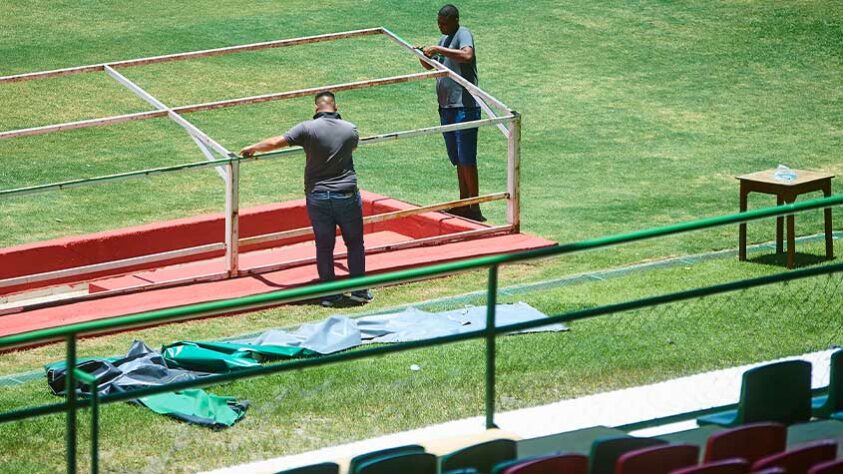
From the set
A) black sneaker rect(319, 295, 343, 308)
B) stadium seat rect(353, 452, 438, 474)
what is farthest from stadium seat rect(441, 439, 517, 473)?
black sneaker rect(319, 295, 343, 308)

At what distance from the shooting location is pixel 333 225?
41.9 ft

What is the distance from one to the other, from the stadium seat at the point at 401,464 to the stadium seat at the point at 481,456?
134mm

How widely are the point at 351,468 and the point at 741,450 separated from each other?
191 centimetres

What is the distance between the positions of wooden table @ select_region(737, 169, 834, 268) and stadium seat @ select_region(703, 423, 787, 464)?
597cm

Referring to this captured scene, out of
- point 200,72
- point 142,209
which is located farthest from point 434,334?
point 200,72

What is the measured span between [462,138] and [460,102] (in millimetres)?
→ 376

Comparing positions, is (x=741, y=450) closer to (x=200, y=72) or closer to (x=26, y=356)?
(x=26, y=356)

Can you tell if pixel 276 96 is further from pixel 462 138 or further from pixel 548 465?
pixel 548 465

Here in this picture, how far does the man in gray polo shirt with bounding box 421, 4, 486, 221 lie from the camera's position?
14.9 m

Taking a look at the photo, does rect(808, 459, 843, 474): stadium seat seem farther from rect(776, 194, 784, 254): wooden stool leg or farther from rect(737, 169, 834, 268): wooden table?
rect(776, 194, 784, 254): wooden stool leg

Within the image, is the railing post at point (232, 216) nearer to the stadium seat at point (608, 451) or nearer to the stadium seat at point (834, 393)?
the stadium seat at point (834, 393)

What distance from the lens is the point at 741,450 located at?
7176 mm

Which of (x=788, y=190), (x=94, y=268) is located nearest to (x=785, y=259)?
(x=788, y=190)

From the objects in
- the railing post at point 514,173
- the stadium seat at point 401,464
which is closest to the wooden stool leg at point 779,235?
the railing post at point 514,173
